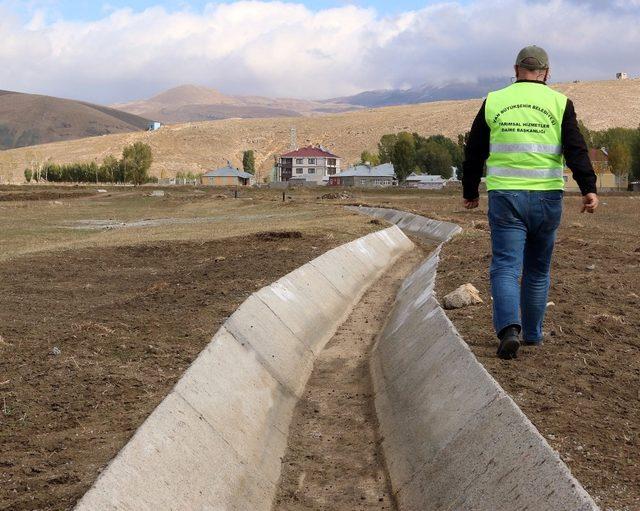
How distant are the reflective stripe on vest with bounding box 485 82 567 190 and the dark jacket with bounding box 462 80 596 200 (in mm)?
67

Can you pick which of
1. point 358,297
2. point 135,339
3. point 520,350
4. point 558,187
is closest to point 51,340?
point 135,339

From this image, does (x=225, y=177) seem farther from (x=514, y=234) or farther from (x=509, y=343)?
(x=509, y=343)

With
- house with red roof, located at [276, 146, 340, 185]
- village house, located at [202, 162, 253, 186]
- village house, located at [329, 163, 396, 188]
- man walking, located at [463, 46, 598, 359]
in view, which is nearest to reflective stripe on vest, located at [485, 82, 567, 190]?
man walking, located at [463, 46, 598, 359]

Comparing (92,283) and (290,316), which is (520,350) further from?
(92,283)

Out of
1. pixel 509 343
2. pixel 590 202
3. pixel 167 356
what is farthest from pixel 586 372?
pixel 167 356

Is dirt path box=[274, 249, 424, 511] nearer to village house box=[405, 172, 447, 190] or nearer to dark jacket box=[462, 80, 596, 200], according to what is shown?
dark jacket box=[462, 80, 596, 200]

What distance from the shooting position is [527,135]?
23.9ft

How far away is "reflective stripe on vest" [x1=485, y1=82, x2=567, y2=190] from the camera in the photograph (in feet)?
23.8

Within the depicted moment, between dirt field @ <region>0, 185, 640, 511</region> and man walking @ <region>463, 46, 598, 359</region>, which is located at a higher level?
man walking @ <region>463, 46, 598, 359</region>

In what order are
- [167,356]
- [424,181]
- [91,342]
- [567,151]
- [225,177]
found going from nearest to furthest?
1. [567,151]
2. [167,356]
3. [91,342]
4. [424,181]
5. [225,177]

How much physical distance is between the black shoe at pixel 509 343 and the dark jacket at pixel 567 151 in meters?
1.36

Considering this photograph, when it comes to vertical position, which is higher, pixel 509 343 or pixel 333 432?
pixel 509 343

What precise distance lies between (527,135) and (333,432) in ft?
11.1

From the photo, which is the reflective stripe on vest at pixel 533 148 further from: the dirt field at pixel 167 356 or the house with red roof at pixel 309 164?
the house with red roof at pixel 309 164
